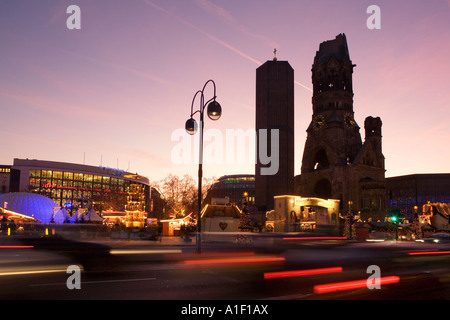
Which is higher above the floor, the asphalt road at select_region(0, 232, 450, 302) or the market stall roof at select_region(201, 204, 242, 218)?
the market stall roof at select_region(201, 204, 242, 218)

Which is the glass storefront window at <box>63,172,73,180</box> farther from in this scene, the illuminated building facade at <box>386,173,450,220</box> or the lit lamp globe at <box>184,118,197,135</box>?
the lit lamp globe at <box>184,118,197,135</box>

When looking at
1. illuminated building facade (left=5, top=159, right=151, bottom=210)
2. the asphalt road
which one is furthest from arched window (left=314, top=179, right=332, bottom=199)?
the asphalt road

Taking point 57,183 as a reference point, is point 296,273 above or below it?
below

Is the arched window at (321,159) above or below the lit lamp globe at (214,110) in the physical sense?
above

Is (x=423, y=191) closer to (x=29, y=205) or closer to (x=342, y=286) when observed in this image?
(x=29, y=205)

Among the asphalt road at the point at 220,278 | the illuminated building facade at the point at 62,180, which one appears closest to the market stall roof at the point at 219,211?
the asphalt road at the point at 220,278

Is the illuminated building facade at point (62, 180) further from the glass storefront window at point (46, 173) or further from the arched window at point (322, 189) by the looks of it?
the arched window at point (322, 189)

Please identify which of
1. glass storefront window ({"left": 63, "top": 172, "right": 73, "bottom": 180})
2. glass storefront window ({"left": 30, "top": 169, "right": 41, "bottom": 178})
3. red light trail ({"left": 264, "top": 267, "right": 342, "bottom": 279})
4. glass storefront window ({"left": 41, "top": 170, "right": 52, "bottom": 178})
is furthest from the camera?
glass storefront window ({"left": 63, "top": 172, "right": 73, "bottom": 180})

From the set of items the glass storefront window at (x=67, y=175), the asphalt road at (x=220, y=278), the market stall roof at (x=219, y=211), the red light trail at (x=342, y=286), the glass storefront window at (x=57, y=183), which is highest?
the glass storefront window at (x=67, y=175)

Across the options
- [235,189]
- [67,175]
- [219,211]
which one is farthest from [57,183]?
[219,211]

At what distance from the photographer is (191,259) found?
15297 millimetres

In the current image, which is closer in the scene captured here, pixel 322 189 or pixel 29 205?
pixel 29 205

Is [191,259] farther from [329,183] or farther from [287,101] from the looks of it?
[287,101]
